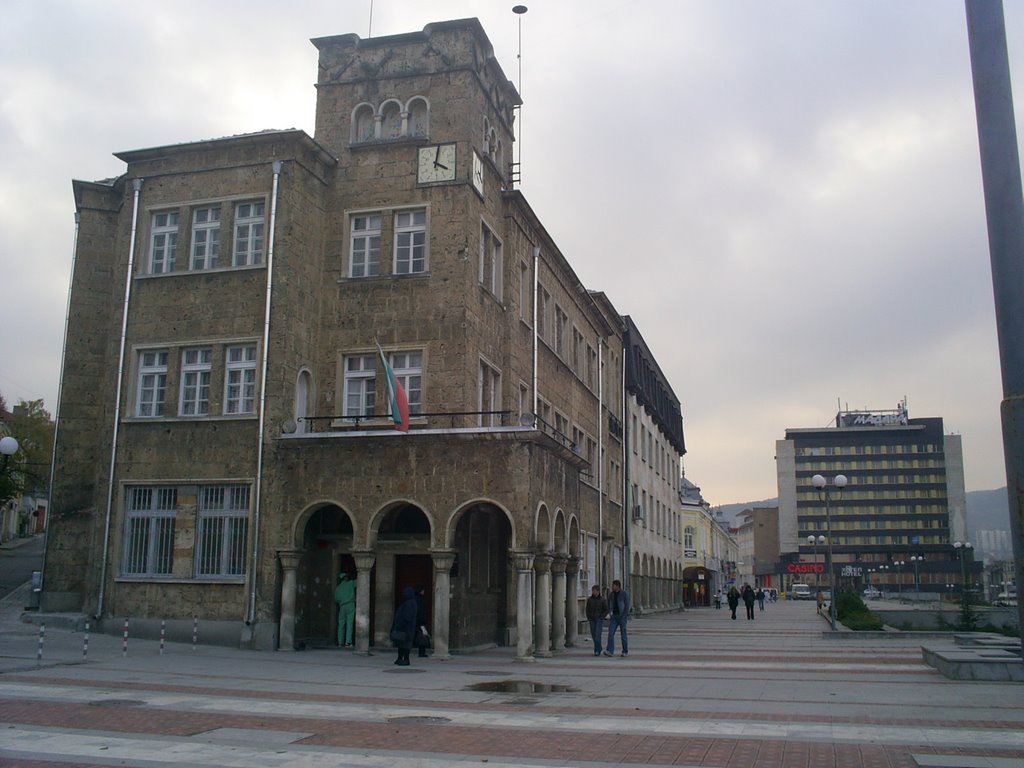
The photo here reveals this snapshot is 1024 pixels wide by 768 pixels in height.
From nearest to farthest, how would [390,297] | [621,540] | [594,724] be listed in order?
[594,724] < [390,297] < [621,540]

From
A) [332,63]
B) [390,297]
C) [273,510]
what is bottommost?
[273,510]

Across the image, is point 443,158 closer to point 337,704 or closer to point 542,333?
point 542,333

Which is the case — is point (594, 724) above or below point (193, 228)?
below

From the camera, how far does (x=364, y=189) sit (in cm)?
2758

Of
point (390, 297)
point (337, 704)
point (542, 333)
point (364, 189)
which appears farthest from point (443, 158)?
point (337, 704)

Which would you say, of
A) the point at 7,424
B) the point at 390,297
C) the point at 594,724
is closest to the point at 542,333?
the point at 390,297

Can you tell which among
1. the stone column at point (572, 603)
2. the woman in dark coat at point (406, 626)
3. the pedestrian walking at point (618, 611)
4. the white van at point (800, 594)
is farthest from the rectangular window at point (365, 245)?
the white van at point (800, 594)

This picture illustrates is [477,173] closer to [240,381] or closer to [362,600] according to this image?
[240,381]

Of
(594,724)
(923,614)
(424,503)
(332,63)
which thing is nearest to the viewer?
(594,724)

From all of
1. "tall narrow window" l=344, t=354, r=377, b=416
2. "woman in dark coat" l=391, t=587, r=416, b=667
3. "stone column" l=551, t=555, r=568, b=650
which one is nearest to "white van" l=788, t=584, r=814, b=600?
"stone column" l=551, t=555, r=568, b=650

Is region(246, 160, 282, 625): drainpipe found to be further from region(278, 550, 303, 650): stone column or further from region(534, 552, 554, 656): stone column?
region(534, 552, 554, 656): stone column

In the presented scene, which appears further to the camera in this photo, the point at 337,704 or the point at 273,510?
the point at 273,510

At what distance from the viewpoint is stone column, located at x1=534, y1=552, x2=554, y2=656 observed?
79.6ft

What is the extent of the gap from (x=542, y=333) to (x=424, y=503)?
41.7ft
